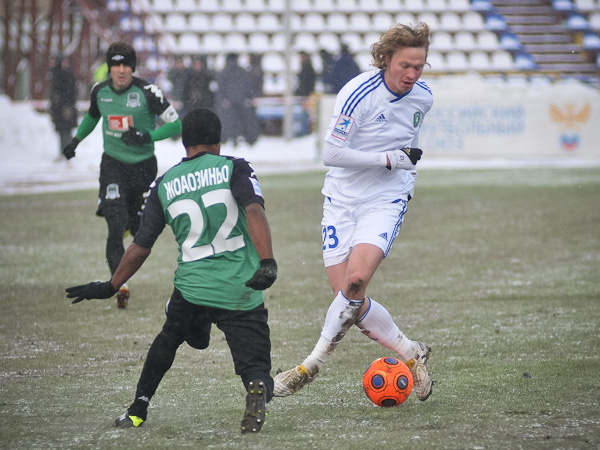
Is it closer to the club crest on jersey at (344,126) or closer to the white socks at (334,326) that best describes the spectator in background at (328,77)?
the club crest on jersey at (344,126)

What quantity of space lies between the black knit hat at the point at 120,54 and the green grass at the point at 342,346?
204 centimetres

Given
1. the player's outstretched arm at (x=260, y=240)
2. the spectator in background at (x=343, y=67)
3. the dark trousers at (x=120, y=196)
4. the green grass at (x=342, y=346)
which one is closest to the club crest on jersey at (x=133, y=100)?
the dark trousers at (x=120, y=196)

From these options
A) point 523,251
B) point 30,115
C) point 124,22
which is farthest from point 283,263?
point 124,22

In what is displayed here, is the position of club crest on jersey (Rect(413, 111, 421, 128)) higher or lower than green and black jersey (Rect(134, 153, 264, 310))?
higher

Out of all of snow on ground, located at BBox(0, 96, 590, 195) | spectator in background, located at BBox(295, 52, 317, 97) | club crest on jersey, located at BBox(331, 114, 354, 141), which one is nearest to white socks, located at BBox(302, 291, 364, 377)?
club crest on jersey, located at BBox(331, 114, 354, 141)

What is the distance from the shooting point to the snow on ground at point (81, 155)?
23.6 metres

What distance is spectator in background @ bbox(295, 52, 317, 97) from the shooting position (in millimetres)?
29547

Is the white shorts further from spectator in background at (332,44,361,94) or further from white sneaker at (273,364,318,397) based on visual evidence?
spectator in background at (332,44,361,94)

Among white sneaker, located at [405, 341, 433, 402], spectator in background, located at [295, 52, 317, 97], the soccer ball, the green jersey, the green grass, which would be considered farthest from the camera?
spectator in background, located at [295, 52, 317, 97]

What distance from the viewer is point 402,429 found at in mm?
4629

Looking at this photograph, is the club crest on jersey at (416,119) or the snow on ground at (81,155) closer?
the club crest on jersey at (416,119)

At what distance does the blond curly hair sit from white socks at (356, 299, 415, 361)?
132 centimetres

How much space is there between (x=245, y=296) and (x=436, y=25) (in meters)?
32.4

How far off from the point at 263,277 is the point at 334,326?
3.24ft
